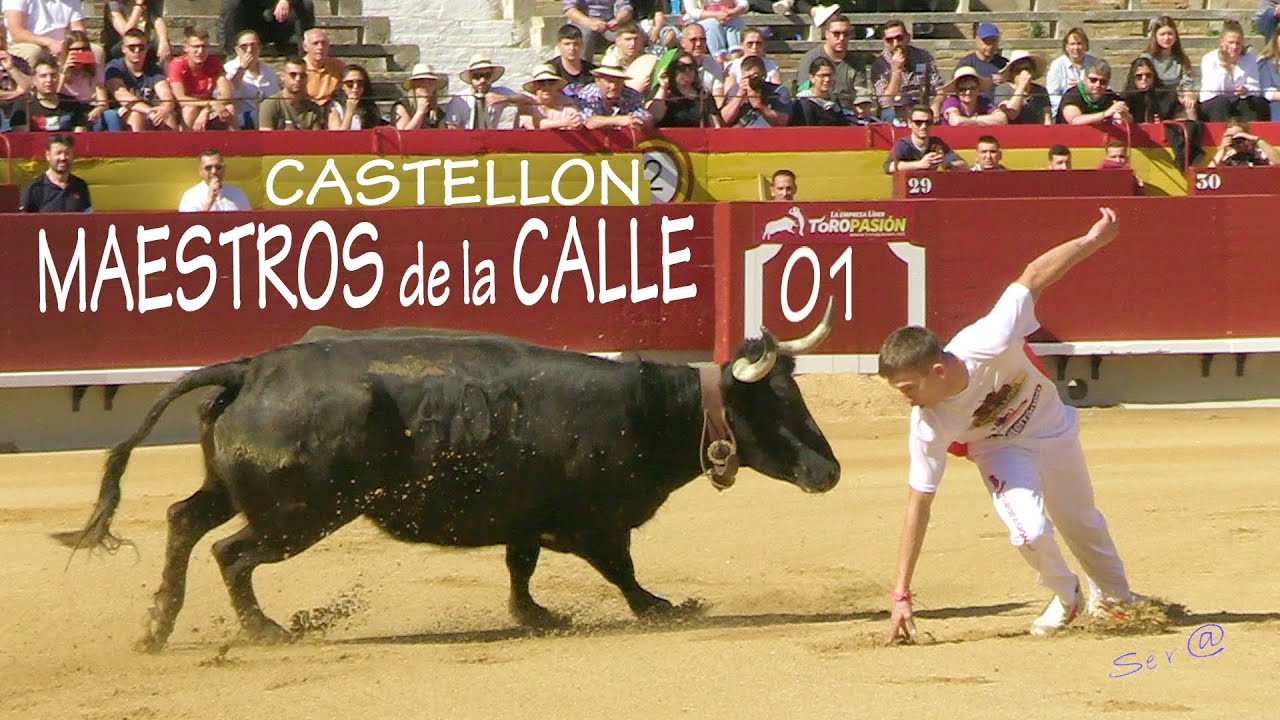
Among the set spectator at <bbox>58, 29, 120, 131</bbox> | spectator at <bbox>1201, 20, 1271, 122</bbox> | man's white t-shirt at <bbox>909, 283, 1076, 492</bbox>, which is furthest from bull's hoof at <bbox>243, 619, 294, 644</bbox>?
spectator at <bbox>1201, 20, 1271, 122</bbox>

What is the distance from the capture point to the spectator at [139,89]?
1339 centimetres

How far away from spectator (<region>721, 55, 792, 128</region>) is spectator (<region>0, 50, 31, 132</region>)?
4.90 meters

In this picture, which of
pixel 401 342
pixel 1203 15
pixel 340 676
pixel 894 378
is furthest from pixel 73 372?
pixel 1203 15

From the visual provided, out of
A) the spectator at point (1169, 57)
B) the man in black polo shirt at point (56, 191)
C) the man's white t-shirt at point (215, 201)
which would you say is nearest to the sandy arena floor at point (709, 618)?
the man in black polo shirt at point (56, 191)

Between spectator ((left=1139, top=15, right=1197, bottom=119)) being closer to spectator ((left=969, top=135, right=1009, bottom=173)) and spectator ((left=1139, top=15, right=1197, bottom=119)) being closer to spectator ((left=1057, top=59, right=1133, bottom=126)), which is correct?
spectator ((left=1057, top=59, right=1133, bottom=126))

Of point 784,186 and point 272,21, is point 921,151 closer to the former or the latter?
point 784,186

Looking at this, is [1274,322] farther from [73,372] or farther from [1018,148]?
[73,372]

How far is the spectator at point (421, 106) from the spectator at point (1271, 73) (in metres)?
6.65

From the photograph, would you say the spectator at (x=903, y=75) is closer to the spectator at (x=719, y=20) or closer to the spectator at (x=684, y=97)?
the spectator at (x=719, y=20)

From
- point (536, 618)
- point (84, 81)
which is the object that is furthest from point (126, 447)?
point (84, 81)

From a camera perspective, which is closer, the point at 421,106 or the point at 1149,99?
the point at 421,106

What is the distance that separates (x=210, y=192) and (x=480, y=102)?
220cm

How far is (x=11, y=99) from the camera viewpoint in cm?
1295
